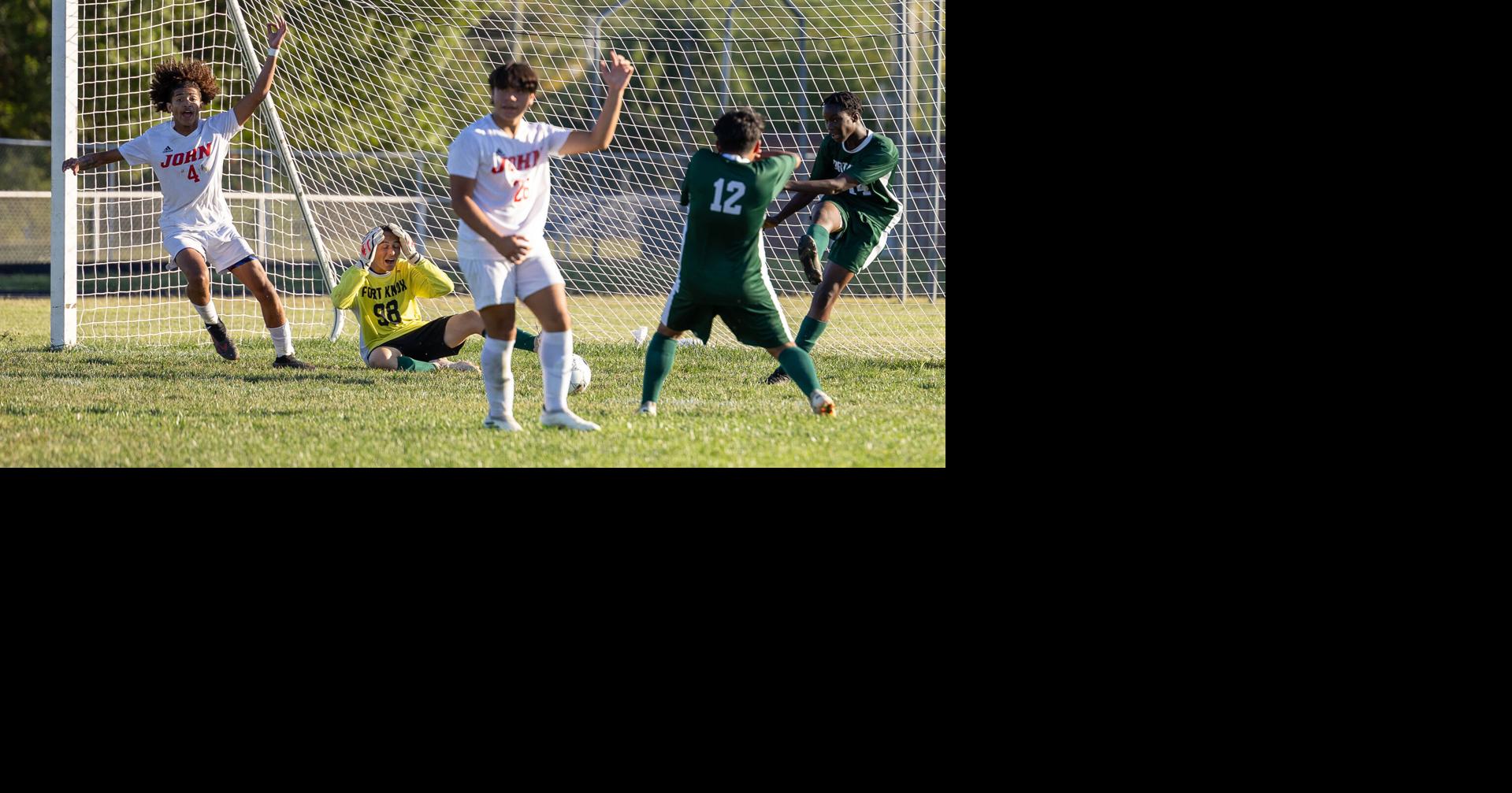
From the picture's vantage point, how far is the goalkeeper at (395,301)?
712 cm

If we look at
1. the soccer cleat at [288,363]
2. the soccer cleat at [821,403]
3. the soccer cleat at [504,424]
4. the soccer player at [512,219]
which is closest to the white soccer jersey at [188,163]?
the soccer cleat at [288,363]

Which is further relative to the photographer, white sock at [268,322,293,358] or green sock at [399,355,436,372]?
white sock at [268,322,293,358]

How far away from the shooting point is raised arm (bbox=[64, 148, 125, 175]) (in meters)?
7.37

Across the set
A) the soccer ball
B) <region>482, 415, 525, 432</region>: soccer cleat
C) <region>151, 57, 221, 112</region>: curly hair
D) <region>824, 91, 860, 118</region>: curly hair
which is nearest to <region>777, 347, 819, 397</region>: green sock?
<region>482, 415, 525, 432</region>: soccer cleat

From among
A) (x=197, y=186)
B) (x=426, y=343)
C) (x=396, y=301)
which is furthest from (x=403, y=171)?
(x=426, y=343)

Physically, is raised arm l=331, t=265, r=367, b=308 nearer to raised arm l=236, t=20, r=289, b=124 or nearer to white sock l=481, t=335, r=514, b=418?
raised arm l=236, t=20, r=289, b=124

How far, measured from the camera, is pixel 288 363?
24.6 feet

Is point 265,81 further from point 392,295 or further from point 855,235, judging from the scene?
point 855,235

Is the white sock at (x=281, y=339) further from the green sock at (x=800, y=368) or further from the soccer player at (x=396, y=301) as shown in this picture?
the green sock at (x=800, y=368)

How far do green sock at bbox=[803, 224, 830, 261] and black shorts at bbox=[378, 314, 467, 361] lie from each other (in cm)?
191

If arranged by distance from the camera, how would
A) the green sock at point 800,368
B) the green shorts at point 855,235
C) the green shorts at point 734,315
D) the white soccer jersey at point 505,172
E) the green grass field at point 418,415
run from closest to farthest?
1. the green grass field at point 418,415
2. the white soccer jersey at point 505,172
3. the green shorts at point 734,315
4. the green sock at point 800,368
5. the green shorts at point 855,235

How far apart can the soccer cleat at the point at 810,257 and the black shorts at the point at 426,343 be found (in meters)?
1.84

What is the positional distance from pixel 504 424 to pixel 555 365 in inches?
12.5

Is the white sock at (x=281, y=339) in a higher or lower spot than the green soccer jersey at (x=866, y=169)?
lower
